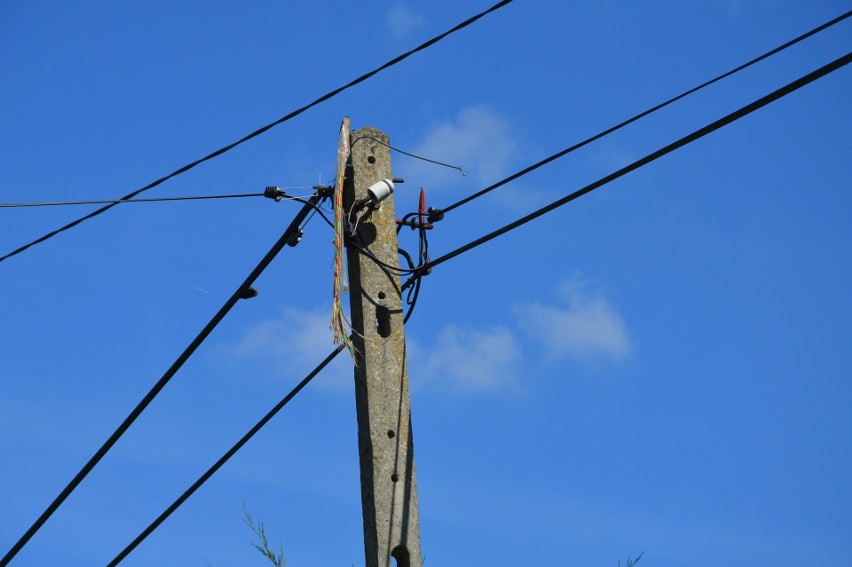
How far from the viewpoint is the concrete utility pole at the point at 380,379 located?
706cm

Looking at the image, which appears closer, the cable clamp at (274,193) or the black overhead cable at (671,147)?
the black overhead cable at (671,147)

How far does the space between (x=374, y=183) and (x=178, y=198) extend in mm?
1591

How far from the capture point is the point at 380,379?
290 inches

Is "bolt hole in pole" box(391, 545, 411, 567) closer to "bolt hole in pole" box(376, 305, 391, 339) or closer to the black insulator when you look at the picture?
"bolt hole in pole" box(376, 305, 391, 339)

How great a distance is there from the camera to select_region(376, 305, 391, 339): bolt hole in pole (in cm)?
755

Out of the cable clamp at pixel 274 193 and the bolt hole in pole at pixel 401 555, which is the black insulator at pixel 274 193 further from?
the bolt hole in pole at pixel 401 555

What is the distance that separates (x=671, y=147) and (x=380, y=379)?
2007 mm

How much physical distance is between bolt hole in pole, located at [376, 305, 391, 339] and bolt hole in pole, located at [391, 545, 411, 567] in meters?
1.20

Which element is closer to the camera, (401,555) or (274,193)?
(401,555)

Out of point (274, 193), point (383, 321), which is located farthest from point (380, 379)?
point (274, 193)

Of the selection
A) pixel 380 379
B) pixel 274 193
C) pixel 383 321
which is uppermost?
pixel 274 193

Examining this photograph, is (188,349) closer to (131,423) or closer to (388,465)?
(131,423)

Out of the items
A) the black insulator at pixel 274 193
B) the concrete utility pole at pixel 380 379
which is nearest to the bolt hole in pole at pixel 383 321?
the concrete utility pole at pixel 380 379

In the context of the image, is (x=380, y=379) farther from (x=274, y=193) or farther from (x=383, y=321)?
(x=274, y=193)
